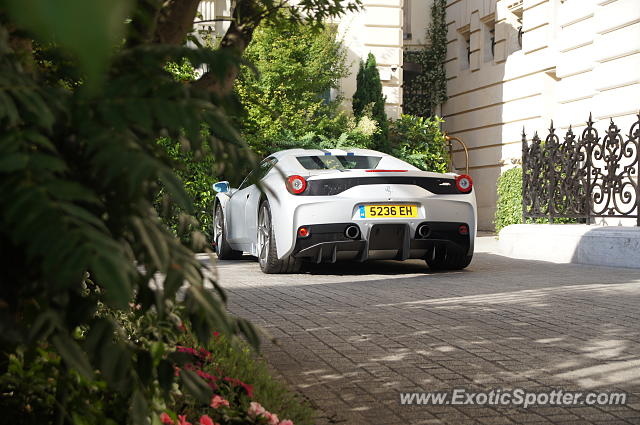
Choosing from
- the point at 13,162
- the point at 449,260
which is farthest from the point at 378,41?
the point at 13,162

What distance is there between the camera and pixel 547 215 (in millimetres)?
13133

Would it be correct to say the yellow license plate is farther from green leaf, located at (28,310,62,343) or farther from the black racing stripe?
green leaf, located at (28,310,62,343)

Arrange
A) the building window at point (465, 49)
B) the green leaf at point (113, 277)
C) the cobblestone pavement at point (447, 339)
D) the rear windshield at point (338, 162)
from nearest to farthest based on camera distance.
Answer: the green leaf at point (113, 277) → the cobblestone pavement at point (447, 339) → the rear windshield at point (338, 162) → the building window at point (465, 49)

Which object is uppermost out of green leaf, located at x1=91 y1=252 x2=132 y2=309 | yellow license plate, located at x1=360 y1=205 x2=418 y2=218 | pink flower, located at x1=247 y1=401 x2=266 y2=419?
yellow license plate, located at x1=360 y1=205 x2=418 y2=218

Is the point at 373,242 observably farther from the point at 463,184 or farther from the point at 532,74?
the point at 532,74

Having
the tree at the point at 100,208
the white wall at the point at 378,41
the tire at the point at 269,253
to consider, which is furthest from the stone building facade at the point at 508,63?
the tree at the point at 100,208

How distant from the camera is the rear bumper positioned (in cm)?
946

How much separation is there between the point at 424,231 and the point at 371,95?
11021 millimetres

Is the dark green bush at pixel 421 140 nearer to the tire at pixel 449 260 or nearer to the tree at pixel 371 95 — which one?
the tree at pixel 371 95

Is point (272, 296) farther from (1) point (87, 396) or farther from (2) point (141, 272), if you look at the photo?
(2) point (141, 272)

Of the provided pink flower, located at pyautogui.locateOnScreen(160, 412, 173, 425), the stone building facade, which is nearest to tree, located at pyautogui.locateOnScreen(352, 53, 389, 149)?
the stone building facade

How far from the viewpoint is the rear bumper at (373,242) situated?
9.46m

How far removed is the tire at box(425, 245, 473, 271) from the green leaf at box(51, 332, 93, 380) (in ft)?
29.3

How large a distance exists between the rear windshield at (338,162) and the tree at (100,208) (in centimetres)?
864
